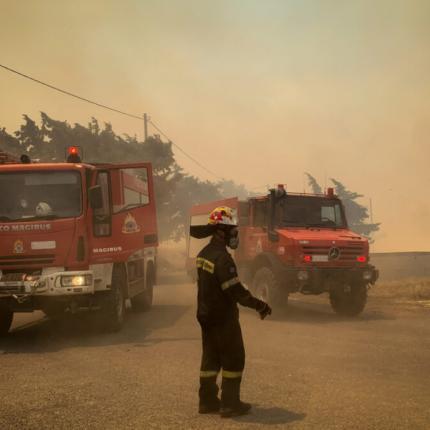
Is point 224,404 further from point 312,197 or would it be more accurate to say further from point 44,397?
point 312,197

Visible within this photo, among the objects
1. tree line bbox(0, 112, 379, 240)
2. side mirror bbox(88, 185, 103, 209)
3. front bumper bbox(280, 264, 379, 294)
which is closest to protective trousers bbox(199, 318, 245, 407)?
side mirror bbox(88, 185, 103, 209)

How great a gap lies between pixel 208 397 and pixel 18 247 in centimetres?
502

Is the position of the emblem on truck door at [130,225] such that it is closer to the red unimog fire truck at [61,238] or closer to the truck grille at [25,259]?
the red unimog fire truck at [61,238]

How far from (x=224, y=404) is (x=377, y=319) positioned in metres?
7.39

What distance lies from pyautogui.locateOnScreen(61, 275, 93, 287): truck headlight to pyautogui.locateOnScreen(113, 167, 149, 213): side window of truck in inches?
59.4

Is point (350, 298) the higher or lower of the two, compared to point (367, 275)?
lower

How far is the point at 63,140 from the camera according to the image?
36844 mm

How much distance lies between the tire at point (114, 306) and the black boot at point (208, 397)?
477cm

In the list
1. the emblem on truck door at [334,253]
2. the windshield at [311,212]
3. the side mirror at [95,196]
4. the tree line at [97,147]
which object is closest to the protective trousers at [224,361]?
the side mirror at [95,196]

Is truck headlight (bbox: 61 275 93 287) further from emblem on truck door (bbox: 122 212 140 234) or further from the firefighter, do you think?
the firefighter

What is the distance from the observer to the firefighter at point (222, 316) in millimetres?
4781

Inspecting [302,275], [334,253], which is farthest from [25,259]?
[334,253]

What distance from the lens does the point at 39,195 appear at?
29.7 feet

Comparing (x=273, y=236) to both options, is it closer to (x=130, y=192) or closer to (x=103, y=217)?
(x=130, y=192)
